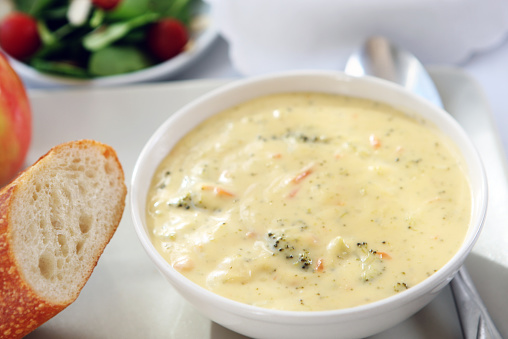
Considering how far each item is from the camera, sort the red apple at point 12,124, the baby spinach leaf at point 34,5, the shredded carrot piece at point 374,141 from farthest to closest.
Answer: the baby spinach leaf at point 34,5, the red apple at point 12,124, the shredded carrot piece at point 374,141

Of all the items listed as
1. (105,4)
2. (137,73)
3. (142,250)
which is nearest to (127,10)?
(105,4)

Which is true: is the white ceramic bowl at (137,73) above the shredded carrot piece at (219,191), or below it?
below

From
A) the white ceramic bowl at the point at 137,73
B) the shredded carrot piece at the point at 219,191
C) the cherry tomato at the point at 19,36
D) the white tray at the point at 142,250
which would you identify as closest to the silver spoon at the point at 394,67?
the white tray at the point at 142,250

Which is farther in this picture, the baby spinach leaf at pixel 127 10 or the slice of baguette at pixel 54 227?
the baby spinach leaf at pixel 127 10

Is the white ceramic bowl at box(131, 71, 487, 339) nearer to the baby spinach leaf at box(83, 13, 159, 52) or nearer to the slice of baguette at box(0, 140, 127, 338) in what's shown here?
the slice of baguette at box(0, 140, 127, 338)

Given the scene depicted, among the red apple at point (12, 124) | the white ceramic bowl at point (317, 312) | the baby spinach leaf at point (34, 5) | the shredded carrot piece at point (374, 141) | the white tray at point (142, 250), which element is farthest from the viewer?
the baby spinach leaf at point (34, 5)

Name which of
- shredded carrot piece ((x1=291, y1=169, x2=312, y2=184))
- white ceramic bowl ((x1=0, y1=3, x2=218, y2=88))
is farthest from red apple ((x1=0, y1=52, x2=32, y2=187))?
shredded carrot piece ((x1=291, y1=169, x2=312, y2=184))

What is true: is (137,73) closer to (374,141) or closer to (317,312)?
(374,141)

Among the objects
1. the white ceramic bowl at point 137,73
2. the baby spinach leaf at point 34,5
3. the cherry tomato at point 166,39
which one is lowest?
the white ceramic bowl at point 137,73

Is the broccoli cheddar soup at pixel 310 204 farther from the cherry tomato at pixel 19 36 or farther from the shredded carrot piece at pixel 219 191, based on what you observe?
the cherry tomato at pixel 19 36
